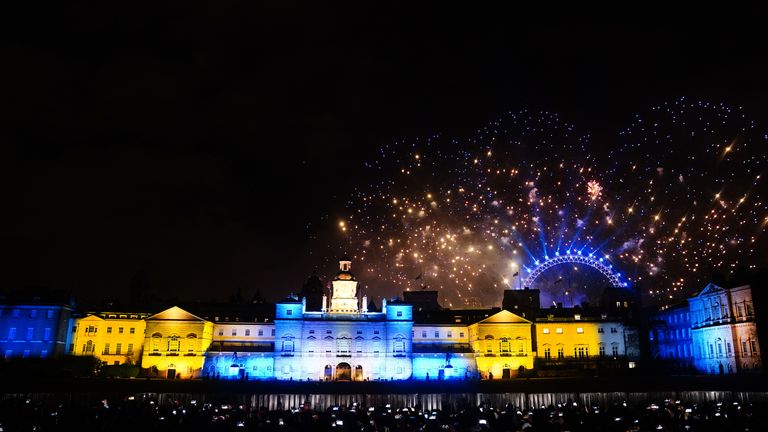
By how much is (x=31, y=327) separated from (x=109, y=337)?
8.64 m

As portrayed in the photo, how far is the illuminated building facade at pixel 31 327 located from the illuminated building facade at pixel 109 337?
7.59 ft

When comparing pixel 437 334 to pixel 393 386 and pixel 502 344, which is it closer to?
pixel 502 344

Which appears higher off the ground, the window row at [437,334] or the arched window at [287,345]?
the window row at [437,334]

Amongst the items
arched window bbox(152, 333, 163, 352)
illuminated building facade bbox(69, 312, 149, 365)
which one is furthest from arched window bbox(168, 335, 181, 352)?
illuminated building facade bbox(69, 312, 149, 365)

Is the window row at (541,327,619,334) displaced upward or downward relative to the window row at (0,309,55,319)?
downward

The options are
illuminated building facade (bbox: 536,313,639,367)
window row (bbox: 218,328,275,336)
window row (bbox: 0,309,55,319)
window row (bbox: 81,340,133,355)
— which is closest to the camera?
window row (bbox: 0,309,55,319)

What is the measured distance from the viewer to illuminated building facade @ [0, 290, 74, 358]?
77.8m

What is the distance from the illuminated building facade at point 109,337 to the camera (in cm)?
8175

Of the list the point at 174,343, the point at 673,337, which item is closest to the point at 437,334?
the point at 673,337

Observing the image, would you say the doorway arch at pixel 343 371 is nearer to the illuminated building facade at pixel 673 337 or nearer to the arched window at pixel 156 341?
the arched window at pixel 156 341

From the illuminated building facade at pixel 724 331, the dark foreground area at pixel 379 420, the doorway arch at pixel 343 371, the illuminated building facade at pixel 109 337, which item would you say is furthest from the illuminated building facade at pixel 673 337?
the illuminated building facade at pixel 109 337

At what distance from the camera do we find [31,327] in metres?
78.6

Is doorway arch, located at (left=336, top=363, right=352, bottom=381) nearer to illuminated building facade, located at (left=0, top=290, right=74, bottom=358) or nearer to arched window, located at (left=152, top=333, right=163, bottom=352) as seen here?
arched window, located at (left=152, top=333, right=163, bottom=352)

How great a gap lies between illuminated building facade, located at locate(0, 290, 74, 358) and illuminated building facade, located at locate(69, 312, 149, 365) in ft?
7.59
